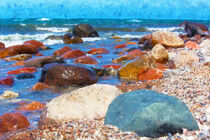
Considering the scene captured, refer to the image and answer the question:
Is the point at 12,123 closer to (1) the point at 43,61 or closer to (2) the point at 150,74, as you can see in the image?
(2) the point at 150,74

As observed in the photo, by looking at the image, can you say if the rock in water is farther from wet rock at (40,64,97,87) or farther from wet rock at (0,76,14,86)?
wet rock at (0,76,14,86)

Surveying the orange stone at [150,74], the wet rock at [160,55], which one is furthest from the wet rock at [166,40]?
the orange stone at [150,74]

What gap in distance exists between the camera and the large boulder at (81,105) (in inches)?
111

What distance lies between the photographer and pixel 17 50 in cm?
836

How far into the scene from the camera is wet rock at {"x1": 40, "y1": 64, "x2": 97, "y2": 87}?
15.1 ft

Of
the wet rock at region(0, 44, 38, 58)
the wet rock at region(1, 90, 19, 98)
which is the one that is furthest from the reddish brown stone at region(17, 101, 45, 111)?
the wet rock at region(0, 44, 38, 58)

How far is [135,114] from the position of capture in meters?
2.13

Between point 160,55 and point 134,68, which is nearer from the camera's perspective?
point 134,68

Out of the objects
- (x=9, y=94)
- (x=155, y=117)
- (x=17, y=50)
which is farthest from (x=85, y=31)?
(x=155, y=117)

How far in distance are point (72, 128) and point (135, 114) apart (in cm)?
67

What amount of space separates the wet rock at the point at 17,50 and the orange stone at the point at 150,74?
4764 millimetres

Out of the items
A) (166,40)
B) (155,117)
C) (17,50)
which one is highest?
(155,117)

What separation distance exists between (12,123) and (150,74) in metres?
2.78

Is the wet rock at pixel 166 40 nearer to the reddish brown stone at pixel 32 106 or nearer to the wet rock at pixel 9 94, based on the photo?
the wet rock at pixel 9 94
